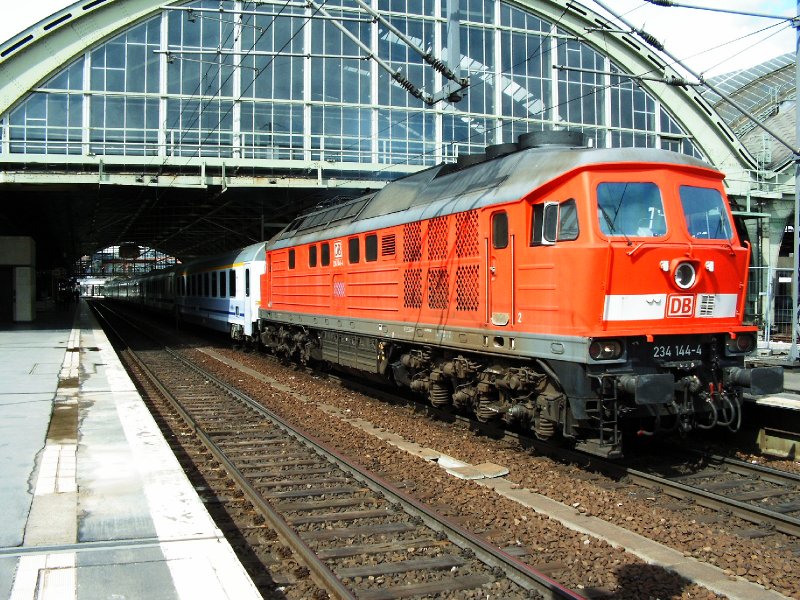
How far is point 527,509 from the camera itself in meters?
6.99

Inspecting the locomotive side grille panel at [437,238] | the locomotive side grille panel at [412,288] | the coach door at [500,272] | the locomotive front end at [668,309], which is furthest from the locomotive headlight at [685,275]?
the locomotive side grille panel at [412,288]

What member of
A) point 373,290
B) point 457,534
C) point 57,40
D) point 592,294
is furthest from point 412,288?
point 57,40

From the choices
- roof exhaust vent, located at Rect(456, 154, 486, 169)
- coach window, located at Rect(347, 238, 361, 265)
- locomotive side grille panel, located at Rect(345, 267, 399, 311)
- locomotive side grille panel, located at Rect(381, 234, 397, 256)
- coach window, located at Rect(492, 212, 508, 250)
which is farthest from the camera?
coach window, located at Rect(347, 238, 361, 265)

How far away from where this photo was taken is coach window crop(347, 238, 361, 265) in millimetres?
13052

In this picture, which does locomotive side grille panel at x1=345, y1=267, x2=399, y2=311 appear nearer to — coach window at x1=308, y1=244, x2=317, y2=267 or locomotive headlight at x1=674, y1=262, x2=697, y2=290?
coach window at x1=308, y1=244, x2=317, y2=267

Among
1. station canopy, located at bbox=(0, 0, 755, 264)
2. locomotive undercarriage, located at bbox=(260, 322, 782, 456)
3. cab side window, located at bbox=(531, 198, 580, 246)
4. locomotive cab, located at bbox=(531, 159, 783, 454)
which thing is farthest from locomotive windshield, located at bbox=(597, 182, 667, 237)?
station canopy, located at bbox=(0, 0, 755, 264)

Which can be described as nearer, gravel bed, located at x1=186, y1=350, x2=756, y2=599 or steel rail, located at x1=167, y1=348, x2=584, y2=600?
steel rail, located at x1=167, y1=348, x2=584, y2=600

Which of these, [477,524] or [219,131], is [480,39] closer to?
[219,131]

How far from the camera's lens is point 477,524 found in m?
6.54

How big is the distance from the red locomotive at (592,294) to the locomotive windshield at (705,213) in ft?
0.06

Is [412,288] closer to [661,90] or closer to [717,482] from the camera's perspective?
[717,482]

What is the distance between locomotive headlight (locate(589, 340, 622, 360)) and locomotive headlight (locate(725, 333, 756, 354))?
1.64 metres

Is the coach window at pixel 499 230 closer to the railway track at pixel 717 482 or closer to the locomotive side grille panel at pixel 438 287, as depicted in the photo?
the locomotive side grille panel at pixel 438 287

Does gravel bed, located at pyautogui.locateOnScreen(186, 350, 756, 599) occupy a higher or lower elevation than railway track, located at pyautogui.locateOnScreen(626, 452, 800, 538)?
lower
